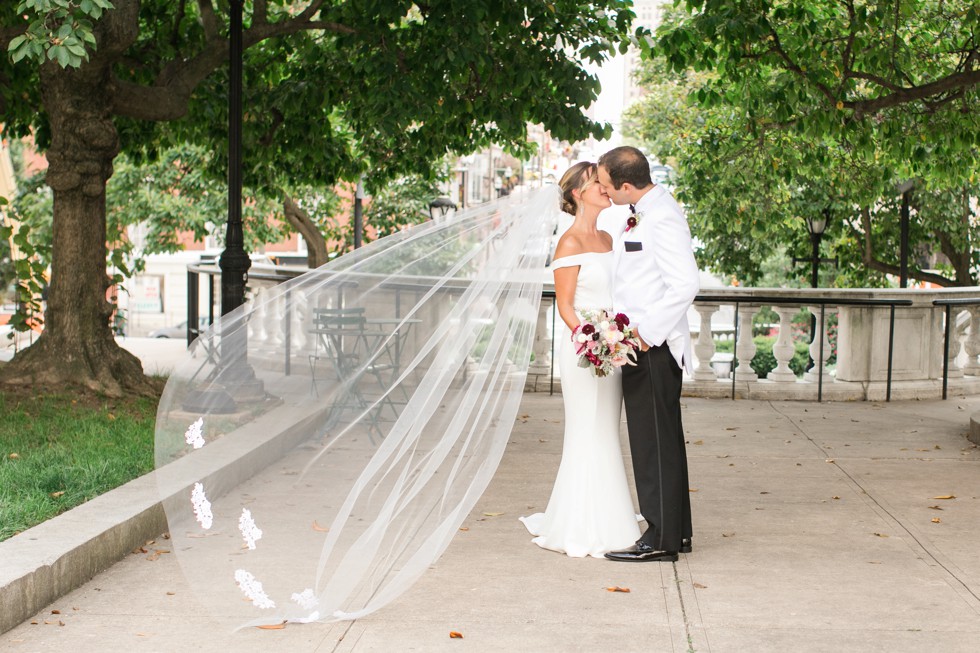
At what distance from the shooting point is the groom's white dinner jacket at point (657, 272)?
233 inches

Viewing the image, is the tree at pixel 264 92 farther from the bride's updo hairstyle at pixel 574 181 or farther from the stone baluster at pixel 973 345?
the stone baluster at pixel 973 345

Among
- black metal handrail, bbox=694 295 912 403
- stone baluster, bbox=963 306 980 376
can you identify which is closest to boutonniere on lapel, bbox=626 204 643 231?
black metal handrail, bbox=694 295 912 403

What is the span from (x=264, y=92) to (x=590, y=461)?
812cm

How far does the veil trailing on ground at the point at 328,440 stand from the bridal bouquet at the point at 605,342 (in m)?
0.60

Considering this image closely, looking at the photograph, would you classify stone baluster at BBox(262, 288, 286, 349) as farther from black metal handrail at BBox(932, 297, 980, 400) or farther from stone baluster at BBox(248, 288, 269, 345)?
black metal handrail at BBox(932, 297, 980, 400)

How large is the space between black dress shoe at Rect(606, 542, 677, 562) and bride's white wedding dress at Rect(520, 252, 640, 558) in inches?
4.0

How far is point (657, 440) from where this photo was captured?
6145 millimetres

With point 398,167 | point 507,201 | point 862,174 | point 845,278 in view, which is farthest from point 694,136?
point 507,201

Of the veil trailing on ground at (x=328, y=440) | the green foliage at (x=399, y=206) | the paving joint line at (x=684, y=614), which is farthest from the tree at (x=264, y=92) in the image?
the green foliage at (x=399, y=206)

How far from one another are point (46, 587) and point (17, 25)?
6.95 meters

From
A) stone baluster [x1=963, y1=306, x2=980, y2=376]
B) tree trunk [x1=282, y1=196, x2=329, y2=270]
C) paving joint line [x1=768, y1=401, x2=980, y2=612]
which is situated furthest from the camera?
tree trunk [x1=282, y1=196, x2=329, y2=270]

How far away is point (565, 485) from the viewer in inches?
249

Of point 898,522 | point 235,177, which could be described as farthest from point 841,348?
point 235,177

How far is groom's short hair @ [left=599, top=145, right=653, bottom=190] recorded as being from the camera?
597 cm
